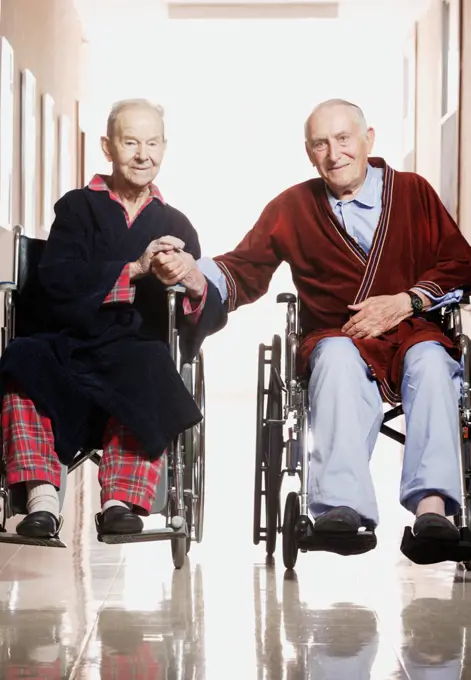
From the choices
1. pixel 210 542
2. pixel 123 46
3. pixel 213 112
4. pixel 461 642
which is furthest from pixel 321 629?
pixel 213 112

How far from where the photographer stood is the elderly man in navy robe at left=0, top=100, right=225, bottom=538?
2.49 meters

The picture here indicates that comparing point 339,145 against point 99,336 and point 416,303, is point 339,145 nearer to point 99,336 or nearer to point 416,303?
point 416,303

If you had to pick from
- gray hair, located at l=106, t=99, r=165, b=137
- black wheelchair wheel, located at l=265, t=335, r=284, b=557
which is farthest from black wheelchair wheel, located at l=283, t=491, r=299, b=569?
gray hair, located at l=106, t=99, r=165, b=137

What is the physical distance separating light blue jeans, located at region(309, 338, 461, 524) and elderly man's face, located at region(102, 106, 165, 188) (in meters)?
0.58

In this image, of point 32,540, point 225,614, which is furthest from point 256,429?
point 32,540

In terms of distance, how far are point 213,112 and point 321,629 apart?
9.19 m

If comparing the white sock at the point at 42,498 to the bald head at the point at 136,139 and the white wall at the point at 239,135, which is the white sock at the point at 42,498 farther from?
the white wall at the point at 239,135

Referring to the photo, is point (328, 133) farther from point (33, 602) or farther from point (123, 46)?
point (123, 46)

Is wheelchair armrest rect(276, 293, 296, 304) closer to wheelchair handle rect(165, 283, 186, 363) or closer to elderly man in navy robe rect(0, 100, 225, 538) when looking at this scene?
elderly man in navy robe rect(0, 100, 225, 538)

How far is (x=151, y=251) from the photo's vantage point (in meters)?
2.58

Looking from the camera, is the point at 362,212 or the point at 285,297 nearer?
the point at 285,297

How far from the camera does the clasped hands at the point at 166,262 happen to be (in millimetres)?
2562

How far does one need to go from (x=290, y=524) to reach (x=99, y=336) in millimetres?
602

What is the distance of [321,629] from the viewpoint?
2.25 m
